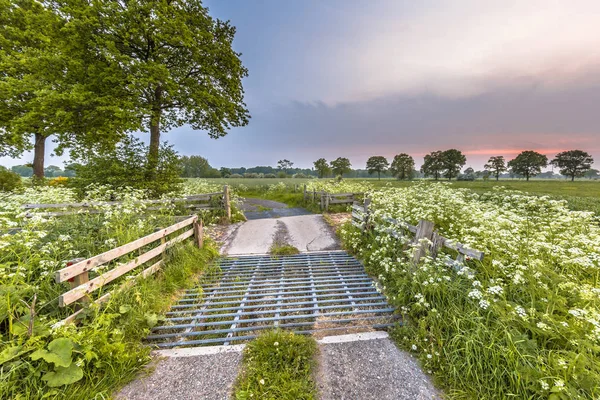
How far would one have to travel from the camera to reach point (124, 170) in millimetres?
9312

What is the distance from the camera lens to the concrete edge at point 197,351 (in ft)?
9.07

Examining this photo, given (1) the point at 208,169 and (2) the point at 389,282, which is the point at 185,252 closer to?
(2) the point at 389,282

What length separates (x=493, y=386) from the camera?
221 centimetres

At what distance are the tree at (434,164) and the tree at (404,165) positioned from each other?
3.74 m

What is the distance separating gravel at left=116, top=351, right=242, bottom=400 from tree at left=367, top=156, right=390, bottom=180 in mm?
75246

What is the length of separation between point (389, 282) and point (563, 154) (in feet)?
273

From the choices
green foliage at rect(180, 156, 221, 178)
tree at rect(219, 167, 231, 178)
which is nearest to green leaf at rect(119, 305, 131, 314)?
tree at rect(219, 167, 231, 178)

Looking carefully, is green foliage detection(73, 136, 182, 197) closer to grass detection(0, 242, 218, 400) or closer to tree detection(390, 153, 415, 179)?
grass detection(0, 242, 218, 400)

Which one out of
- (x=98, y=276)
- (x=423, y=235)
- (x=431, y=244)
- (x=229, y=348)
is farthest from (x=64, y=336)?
(x=423, y=235)

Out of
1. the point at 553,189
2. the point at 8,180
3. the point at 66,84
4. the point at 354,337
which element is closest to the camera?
the point at 354,337

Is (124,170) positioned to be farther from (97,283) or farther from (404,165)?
(404,165)

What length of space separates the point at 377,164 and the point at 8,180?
2918 inches

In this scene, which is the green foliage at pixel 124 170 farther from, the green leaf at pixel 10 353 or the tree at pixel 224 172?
the tree at pixel 224 172

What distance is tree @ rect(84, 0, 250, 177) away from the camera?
9.23 metres
